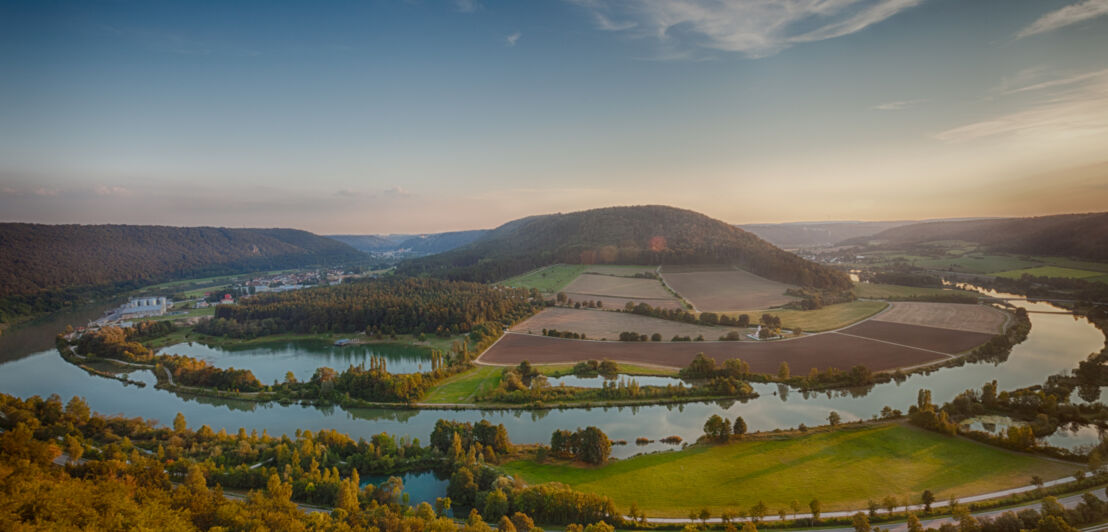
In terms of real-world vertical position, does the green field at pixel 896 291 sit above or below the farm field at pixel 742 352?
above

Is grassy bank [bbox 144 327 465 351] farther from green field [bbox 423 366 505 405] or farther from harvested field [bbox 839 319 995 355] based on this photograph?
harvested field [bbox 839 319 995 355]

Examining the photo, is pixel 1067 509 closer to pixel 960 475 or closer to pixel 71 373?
pixel 960 475

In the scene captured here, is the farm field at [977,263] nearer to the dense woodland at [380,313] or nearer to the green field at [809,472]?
the green field at [809,472]

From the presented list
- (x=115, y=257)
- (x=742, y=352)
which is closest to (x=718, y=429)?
(x=742, y=352)

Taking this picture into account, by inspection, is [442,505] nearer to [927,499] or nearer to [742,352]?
[927,499]

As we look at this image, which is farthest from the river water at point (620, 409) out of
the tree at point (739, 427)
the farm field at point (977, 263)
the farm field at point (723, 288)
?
the farm field at point (723, 288)

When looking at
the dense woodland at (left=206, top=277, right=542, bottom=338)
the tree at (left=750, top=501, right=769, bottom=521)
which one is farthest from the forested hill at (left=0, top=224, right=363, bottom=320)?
the tree at (left=750, top=501, right=769, bottom=521)

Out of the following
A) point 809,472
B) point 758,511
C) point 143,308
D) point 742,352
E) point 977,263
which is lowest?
point 809,472
